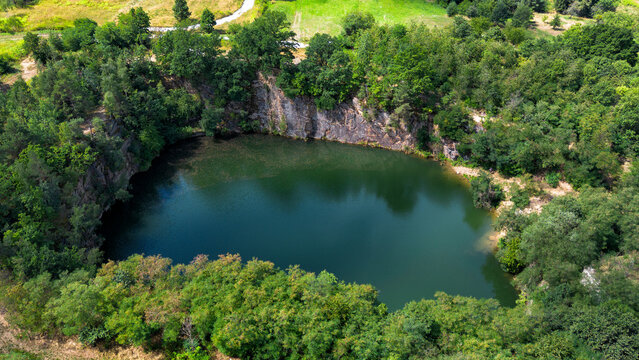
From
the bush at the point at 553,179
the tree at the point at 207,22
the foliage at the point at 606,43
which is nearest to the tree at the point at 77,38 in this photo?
the tree at the point at 207,22

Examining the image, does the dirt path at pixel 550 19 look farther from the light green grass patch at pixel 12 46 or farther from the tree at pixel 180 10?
the light green grass patch at pixel 12 46

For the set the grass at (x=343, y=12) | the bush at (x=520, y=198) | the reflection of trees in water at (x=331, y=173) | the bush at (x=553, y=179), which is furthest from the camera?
the grass at (x=343, y=12)

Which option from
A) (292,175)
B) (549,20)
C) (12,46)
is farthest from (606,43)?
(12,46)

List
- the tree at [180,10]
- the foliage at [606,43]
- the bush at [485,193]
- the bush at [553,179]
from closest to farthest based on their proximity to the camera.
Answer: the bush at [485,193], the bush at [553,179], the foliage at [606,43], the tree at [180,10]

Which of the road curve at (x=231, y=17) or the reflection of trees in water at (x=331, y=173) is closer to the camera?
the reflection of trees in water at (x=331, y=173)

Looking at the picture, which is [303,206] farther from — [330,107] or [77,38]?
[77,38]

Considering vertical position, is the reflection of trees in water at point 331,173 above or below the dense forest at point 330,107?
below

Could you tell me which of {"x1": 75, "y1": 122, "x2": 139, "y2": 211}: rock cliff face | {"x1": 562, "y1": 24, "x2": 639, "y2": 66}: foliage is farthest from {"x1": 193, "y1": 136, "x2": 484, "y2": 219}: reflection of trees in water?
{"x1": 562, "y1": 24, "x2": 639, "y2": 66}: foliage

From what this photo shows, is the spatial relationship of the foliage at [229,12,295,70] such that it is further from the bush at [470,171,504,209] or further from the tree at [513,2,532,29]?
the tree at [513,2,532,29]
